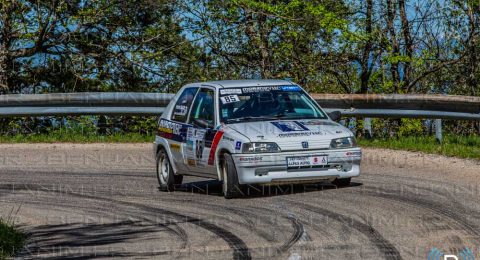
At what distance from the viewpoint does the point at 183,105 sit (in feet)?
41.2

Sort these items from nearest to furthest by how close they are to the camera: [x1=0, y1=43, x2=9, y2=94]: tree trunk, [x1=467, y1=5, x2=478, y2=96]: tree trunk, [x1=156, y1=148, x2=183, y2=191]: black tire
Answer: [x1=156, y1=148, x2=183, y2=191]: black tire, [x1=0, y1=43, x2=9, y2=94]: tree trunk, [x1=467, y1=5, x2=478, y2=96]: tree trunk

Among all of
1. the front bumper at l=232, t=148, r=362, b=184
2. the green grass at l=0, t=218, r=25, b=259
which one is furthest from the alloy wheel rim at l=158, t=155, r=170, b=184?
the green grass at l=0, t=218, r=25, b=259

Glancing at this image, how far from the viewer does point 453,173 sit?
12.6 m

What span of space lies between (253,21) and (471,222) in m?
16.7

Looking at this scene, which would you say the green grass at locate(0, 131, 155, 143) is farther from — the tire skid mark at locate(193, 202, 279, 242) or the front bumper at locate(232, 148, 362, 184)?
the tire skid mark at locate(193, 202, 279, 242)

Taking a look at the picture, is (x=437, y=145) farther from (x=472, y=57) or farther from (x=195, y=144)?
(x=472, y=57)

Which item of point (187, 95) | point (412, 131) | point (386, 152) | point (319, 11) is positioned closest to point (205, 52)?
point (319, 11)

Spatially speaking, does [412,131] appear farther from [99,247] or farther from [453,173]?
[99,247]


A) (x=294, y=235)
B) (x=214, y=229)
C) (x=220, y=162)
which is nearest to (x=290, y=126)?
(x=220, y=162)

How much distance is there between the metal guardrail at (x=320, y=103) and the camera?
16641mm

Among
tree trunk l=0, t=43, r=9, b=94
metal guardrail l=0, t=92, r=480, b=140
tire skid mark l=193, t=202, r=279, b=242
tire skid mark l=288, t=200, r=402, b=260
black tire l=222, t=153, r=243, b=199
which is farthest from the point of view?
tree trunk l=0, t=43, r=9, b=94

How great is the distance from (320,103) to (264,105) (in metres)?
5.71

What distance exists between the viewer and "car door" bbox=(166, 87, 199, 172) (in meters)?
12.1

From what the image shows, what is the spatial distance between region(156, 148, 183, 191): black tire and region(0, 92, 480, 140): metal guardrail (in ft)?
16.8
